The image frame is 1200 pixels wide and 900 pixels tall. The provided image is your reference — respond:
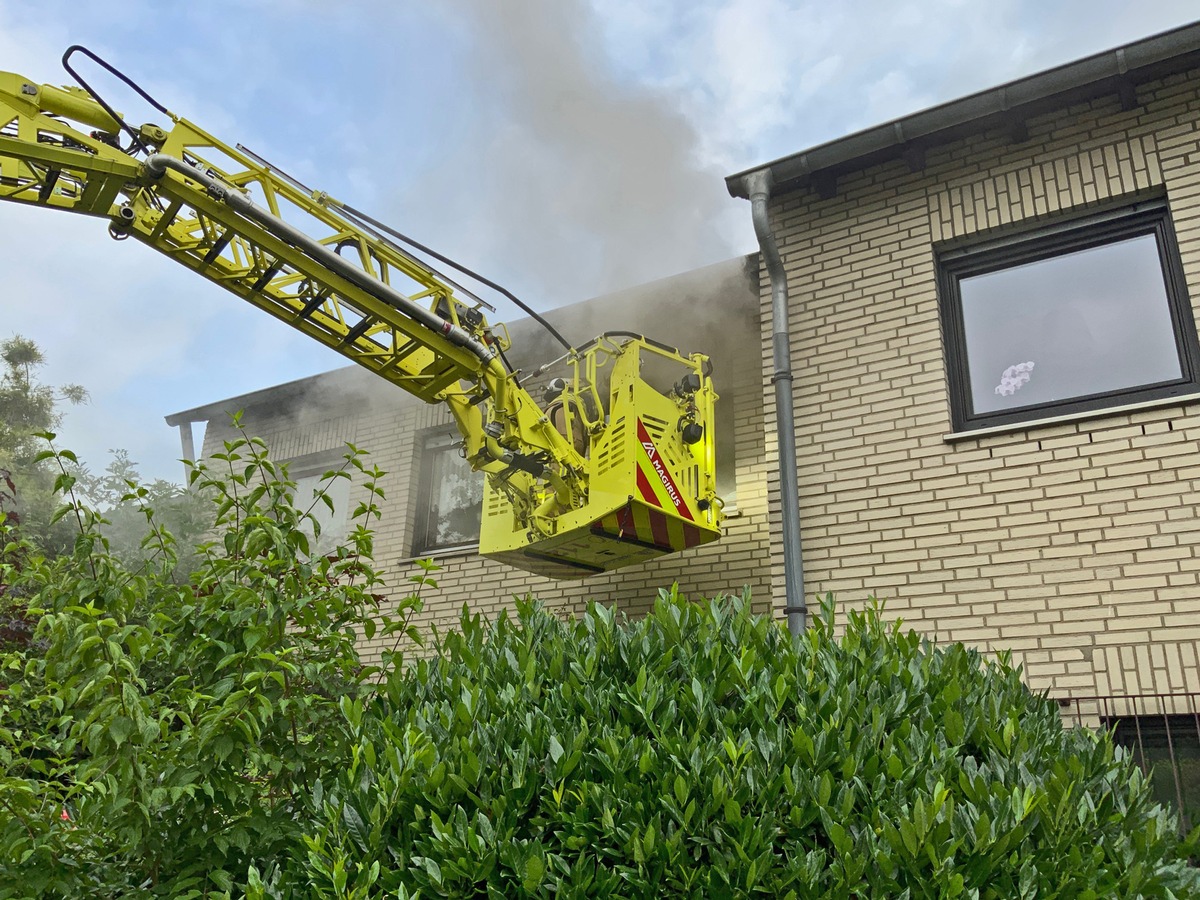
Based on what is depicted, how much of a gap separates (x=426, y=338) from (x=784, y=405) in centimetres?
235

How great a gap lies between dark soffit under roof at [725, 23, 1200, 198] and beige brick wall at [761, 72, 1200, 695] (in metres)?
0.09

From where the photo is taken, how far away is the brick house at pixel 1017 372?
509cm

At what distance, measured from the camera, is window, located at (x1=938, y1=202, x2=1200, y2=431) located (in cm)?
544

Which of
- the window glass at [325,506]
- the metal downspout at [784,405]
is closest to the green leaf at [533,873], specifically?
the metal downspout at [784,405]

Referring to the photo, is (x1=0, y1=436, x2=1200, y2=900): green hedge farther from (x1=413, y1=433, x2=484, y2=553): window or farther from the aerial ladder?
(x1=413, y1=433, x2=484, y2=553): window

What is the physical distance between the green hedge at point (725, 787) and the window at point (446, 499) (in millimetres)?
6317

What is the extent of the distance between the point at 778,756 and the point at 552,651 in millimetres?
740

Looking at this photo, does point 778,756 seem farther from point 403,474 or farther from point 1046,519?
point 403,474

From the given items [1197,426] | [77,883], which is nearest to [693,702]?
[77,883]

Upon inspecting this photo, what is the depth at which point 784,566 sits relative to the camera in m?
5.98

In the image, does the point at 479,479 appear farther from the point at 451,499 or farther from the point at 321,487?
the point at 321,487

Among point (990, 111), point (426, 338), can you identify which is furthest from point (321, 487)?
point (990, 111)

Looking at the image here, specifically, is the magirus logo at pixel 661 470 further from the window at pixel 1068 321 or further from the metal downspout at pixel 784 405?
the window at pixel 1068 321

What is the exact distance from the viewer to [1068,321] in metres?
5.75
